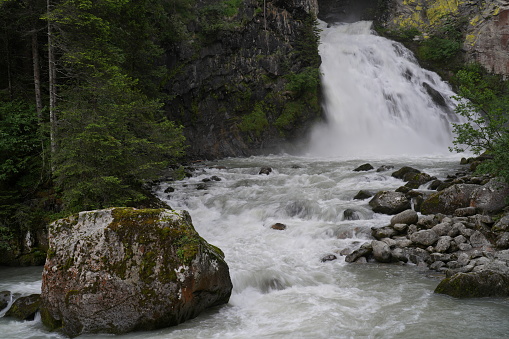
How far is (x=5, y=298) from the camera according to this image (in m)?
7.02

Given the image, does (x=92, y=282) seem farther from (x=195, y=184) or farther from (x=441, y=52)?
(x=441, y=52)

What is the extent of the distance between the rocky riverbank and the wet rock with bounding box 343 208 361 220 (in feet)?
2.21

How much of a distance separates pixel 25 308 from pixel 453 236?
9.47 meters

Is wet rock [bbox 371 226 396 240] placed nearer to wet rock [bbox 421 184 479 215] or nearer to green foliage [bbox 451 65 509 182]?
wet rock [bbox 421 184 479 215]

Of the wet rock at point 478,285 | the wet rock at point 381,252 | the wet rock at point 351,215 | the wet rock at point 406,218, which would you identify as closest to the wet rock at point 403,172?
the wet rock at point 351,215

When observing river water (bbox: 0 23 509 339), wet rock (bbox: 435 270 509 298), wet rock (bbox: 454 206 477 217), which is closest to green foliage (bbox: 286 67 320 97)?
river water (bbox: 0 23 509 339)

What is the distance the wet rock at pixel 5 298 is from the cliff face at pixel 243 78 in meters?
18.1

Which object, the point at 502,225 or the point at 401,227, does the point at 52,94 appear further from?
the point at 502,225

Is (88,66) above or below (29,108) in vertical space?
above

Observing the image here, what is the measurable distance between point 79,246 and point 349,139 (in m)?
23.4

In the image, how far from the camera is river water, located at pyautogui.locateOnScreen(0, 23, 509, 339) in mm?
5875

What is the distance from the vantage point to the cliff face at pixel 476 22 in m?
31.0

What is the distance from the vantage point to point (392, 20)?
37.1 metres

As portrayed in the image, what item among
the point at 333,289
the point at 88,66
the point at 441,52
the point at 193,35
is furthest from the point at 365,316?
the point at 441,52
